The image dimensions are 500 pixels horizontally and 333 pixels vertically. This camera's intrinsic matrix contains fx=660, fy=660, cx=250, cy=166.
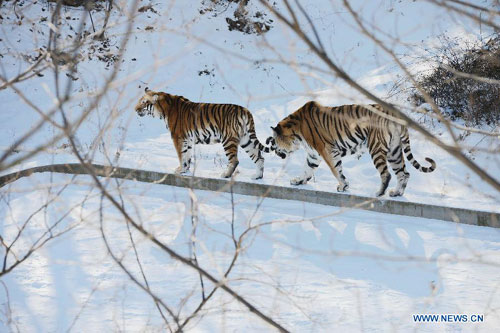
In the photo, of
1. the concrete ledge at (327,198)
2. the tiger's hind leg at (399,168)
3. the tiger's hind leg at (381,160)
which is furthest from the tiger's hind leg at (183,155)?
the tiger's hind leg at (399,168)

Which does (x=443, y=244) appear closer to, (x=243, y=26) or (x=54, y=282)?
(x=54, y=282)

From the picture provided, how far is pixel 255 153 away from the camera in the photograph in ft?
27.6

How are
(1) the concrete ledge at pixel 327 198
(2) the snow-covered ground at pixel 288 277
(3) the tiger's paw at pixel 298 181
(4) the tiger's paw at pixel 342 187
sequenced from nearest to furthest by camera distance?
1. (2) the snow-covered ground at pixel 288 277
2. (1) the concrete ledge at pixel 327 198
3. (4) the tiger's paw at pixel 342 187
4. (3) the tiger's paw at pixel 298 181

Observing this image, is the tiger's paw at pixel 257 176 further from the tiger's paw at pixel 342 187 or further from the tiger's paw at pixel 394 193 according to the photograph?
the tiger's paw at pixel 394 193

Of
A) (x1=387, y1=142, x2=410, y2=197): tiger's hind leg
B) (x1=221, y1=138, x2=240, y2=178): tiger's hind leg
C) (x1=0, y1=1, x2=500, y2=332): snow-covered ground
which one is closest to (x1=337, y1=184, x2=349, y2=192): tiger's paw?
(x1=0, y1=1, x2=500, y2=332): snow-covered ground

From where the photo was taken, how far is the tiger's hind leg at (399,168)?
7375 millimetres

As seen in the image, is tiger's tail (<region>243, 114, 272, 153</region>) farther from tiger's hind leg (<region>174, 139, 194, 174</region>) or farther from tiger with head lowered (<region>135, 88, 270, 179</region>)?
tiger's hind leg (<region>174, 139, 194, 174</region>)

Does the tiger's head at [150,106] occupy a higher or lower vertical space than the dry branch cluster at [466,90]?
lower

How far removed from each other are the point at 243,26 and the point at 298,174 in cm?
730

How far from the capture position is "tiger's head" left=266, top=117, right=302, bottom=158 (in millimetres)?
7959

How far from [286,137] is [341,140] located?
74 cm

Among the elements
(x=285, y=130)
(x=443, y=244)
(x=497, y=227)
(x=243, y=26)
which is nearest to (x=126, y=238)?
(x=285, y=130)

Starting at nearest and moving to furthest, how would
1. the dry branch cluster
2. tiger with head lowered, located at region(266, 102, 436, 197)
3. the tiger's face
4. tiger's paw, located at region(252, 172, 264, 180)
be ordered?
tiger with head lowered, located at region(266, 102, 436, 197), tiger's paw, located at region(252, 172, 264, 180), the tiger's face, the dry branch cluster

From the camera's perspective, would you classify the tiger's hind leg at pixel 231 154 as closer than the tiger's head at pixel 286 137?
No
